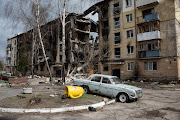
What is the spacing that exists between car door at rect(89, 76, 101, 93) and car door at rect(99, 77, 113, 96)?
10.4 inches

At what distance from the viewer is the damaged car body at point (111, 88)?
356 inches

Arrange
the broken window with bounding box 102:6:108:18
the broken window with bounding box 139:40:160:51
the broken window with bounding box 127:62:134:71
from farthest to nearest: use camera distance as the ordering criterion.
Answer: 1. the broken window with bounding box 102:6:108:18
2. the broken window with bounding box 127:62:134:71
3. the broken window with bounding box 139:40:160:51

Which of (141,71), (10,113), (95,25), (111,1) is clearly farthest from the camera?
(95,25)

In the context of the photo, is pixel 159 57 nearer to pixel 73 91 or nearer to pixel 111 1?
pixel 111 1

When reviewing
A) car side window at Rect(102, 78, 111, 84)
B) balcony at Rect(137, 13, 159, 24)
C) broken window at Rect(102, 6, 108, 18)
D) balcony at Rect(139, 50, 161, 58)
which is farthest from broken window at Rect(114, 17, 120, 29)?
car side window at Rect(102, 78, 111, 84)

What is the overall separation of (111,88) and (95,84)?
1.23 metres

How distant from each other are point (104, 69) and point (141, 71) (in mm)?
7878

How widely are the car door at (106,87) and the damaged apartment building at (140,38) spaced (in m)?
15.9

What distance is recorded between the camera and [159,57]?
23203 mm

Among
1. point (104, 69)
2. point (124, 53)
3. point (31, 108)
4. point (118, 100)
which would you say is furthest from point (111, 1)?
point (31, 108)

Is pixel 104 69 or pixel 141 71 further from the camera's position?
pixel 104 69

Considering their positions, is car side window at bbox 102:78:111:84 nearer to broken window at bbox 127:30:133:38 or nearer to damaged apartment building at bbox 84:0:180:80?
damaged apartment building at bbox 84:0:180:80

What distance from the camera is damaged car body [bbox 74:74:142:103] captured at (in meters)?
9.04

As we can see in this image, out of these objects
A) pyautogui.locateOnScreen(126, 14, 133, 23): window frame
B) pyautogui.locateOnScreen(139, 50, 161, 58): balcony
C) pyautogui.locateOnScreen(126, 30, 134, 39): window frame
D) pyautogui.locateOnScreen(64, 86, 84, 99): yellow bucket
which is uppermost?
pyautogui.locateOnScreen(126, 14, 133, 23): window frame
